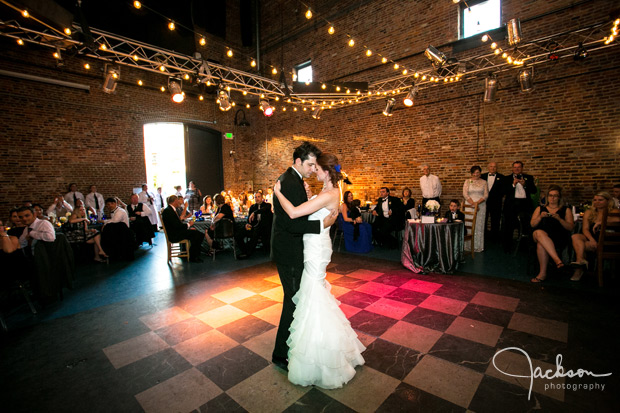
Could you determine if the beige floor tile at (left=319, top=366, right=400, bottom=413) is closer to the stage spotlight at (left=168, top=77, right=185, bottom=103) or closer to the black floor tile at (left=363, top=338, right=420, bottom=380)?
the black floor tile at (left=363, top=338, right=420, bottom=380)

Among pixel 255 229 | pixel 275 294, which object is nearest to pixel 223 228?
pixel 255 229

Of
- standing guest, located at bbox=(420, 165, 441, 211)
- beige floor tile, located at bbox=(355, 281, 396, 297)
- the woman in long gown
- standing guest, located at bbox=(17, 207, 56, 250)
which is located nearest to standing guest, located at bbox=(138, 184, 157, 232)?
standing guest, located at bbox=(17, 207, 56, 250)

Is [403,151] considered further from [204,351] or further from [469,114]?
[204,351]

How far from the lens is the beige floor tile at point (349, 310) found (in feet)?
10.8

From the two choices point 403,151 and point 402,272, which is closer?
point 402,272

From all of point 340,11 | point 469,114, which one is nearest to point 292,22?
point 340,11

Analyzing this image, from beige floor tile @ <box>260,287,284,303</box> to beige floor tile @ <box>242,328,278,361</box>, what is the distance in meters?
0.84

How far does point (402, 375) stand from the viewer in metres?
2.22

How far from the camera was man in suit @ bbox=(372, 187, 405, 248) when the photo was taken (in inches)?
265

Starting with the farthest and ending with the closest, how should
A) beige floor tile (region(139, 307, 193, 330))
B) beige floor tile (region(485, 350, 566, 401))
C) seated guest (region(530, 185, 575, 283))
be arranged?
1. seated guest (region(530, 185, 575, 283))
2. beige floor tile (region(139, 307, 193, 330))
3. beige floor tile (region(485, 350, 566, 401))

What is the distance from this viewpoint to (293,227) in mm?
2098

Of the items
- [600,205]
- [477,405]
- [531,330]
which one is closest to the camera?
[477,405]

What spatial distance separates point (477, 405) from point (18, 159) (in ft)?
33.8

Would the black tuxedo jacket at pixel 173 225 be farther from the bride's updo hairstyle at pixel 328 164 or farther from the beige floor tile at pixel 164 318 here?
the bride's updo hairstyle at pixel 328 164
